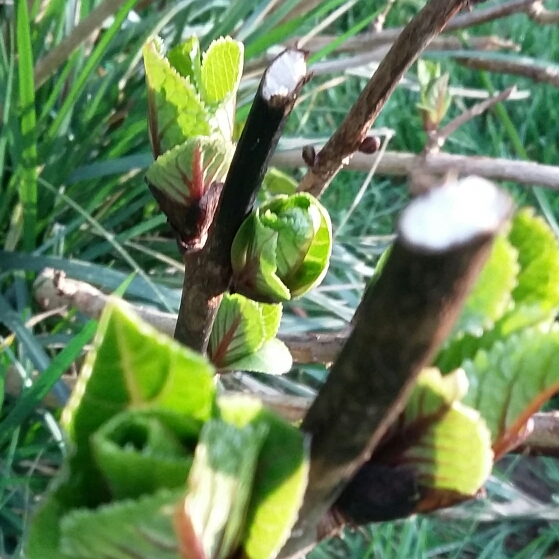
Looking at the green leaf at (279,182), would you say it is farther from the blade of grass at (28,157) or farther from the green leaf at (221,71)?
the green leaf at (221,71)

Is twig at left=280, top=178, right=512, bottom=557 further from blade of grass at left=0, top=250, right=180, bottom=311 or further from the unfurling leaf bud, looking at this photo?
blade of grass at left=0, top=250, right=180, bottom=311

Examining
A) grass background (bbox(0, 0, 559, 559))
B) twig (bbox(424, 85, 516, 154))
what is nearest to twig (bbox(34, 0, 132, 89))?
grass background (bbox(0, 0, 559, 559))

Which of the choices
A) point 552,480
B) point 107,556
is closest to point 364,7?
point 552,480

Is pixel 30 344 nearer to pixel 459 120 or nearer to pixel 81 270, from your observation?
pixel 81 270

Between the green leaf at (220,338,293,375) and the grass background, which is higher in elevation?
the green leaf at (220,338,293,375)

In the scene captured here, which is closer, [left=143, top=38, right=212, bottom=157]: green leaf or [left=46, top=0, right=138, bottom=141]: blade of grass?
[left=143, top=38, right=212, bottom=157]: green leaf

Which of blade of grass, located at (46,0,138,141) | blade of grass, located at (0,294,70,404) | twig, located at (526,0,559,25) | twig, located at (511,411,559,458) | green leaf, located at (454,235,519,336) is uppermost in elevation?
green leaf, located at (454,235,519,336)

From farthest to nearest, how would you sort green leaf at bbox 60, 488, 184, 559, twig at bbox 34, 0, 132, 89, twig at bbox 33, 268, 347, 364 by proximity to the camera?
twig at bbox 34, 0, 132, 89
twig at bbox 33, 268, 347, 364
green leaf at bbox 60, 488, 184, 559

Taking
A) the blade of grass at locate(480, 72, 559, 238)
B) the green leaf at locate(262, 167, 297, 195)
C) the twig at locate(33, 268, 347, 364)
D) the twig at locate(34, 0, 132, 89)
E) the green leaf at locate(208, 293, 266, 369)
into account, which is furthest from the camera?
the blade of grass at locate(480, 72, 559, 238)
